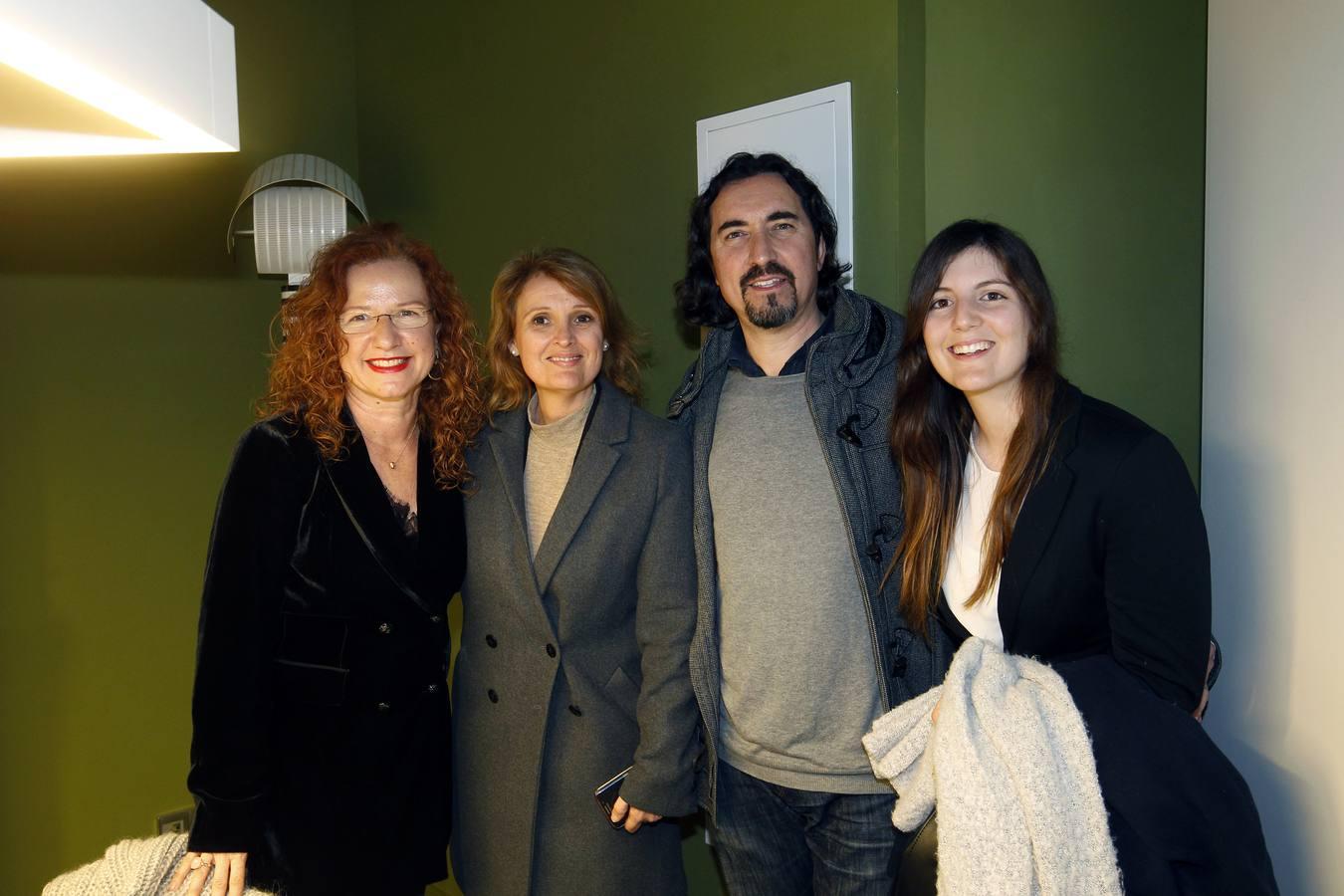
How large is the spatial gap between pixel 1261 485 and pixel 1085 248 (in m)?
0.71

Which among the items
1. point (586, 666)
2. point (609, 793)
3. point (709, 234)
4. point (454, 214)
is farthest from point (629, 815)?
point (454, 214)

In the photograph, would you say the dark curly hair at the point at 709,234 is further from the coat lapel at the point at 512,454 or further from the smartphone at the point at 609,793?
the smartphone at the point at 609,793

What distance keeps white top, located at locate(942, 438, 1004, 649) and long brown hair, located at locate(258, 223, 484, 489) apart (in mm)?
990

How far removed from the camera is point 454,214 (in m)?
3.42

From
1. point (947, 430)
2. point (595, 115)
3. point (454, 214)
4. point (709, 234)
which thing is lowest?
point (947, 430)

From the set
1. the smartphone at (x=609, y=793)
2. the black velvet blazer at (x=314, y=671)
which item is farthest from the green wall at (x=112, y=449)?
the smartphone at (x=609, y=793)

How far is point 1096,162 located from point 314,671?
7.09ft

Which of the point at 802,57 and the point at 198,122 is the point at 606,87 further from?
the point at 198,122

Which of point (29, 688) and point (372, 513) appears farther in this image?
point (29, 688)

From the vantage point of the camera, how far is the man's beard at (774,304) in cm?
196

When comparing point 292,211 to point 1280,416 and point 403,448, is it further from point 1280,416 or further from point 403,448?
point 1280,416

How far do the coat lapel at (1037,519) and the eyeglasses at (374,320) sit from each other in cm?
119

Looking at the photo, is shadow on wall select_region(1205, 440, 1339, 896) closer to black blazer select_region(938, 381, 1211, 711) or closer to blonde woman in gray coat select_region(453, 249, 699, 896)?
black blazer select_region(938, 381, 1211, 711)

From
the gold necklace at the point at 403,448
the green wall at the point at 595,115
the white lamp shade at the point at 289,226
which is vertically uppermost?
the green wall at the point at 595,115
